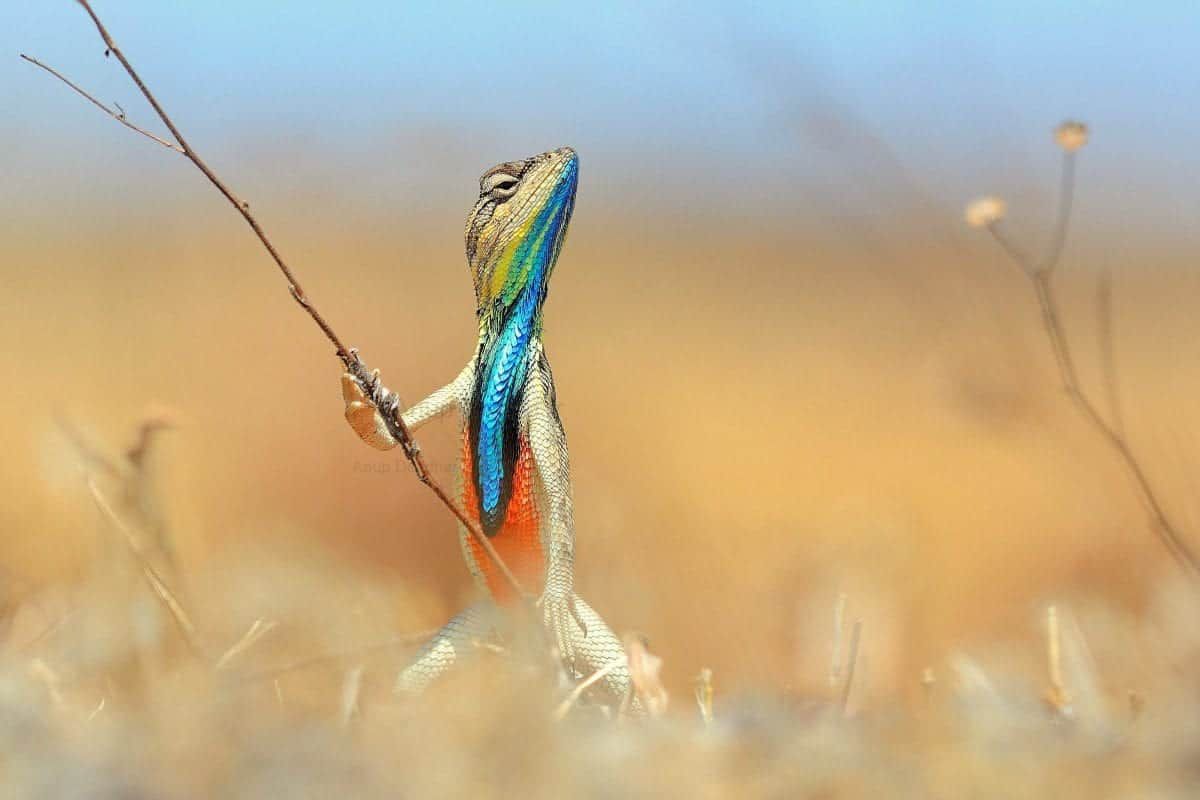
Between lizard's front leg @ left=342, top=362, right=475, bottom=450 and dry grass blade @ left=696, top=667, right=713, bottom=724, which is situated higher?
lizard's front leg @ left=342, top=362, right=475, bottom=450

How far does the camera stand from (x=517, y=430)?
160 cm

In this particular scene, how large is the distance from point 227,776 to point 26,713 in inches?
6.8

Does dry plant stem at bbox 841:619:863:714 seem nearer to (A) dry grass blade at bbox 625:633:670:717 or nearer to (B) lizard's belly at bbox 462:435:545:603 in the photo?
(A) dry grass blade at bbox 625:633:670:717

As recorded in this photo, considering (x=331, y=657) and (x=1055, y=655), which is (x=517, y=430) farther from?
(x=1055, y=655)

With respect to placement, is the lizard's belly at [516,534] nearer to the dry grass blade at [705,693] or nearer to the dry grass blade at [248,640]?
the dry grass blade at [705,693]

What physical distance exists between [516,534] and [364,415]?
0.93 ft

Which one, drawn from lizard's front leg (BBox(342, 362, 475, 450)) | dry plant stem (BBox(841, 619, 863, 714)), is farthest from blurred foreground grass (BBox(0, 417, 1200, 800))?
lizard's front leg (BBox(342, 362, 475, 450))

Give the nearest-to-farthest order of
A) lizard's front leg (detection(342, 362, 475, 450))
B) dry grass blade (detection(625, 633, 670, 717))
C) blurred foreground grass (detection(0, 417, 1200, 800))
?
blurred foreground grass (detection(0, 417, 1200, 800)) → dry grass blade (detection(625, 633, 670, 717)) → lizard's front leg (detection(342, 362, 475, 450))

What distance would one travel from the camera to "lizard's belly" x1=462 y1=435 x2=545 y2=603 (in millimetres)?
1583

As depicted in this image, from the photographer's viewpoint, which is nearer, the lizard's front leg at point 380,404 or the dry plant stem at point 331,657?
the dry plant stem at point 331,657

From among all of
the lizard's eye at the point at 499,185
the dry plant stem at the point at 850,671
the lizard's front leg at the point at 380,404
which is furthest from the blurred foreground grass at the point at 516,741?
the lizard's eye at the point at 499,185

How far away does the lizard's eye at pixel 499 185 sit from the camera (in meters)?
1.63

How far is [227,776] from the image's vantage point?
611 millimetres

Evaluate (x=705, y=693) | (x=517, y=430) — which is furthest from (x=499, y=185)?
(x=705, y=693)
